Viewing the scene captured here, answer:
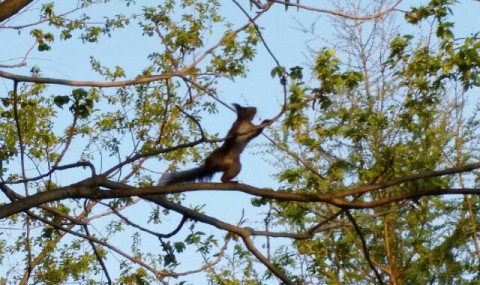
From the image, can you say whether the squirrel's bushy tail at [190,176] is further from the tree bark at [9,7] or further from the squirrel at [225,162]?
the tree bark at [9,7]

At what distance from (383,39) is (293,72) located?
6001mm

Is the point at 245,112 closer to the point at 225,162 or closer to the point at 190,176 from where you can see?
the point at 225,162

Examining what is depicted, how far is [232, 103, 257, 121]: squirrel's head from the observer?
23.2 feet

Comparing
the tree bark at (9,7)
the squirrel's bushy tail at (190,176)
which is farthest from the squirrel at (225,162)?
the tree bark at (9,7)

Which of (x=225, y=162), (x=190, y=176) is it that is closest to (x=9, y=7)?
(x=190, y=176)

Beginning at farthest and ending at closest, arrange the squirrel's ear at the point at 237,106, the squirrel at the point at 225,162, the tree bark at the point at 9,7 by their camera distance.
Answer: the squirrel's ear at the point at 237,106 < the squirrel at the point at 225,162 < the tree bark at the point at 9,7

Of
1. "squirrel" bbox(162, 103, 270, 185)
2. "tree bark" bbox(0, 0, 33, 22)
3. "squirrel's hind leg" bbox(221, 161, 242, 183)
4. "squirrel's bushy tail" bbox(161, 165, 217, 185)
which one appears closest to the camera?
"tree bark" bbox(0, 0, 33, 22)

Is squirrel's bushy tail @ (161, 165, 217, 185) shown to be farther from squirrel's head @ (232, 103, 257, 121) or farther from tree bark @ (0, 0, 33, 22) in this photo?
tree bark @ (0, 0, 33, 22)

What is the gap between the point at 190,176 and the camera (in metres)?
6.23

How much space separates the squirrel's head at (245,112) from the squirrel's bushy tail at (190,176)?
69cm

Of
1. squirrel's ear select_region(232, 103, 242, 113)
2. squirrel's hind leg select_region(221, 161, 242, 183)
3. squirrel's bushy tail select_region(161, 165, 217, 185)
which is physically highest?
squirrel's ear select_region(232, 103, 242, 113)

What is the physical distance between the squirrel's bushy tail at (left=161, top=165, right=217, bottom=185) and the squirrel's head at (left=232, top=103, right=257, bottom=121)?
0.69m

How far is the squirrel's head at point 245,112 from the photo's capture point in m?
7.07

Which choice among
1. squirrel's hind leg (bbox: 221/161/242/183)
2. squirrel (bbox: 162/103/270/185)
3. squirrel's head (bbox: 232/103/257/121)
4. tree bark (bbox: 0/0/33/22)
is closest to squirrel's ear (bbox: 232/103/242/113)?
squirrel's head (bbox: 232/103/257/121)
